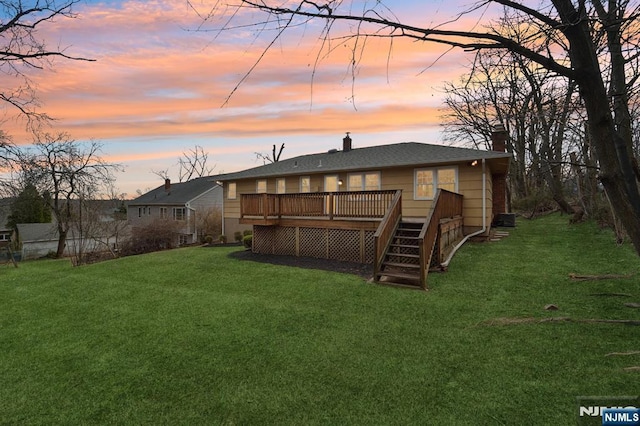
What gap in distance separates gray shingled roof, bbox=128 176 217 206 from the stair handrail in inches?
904

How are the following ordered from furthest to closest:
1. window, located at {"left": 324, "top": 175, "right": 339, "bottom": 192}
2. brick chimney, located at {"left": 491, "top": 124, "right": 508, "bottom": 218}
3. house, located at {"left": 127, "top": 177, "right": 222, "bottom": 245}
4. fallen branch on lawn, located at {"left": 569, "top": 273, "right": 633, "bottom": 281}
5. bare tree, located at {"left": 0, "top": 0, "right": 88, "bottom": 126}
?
house, located at {"left": 127, "top": 177, "right": 222, "bottom": 245}
brick chimney, located at {"left": 491, "top": 124, "right": 508, "bottom": 218}
window, located at {"left": 324, "top": 175, "right": 339, "bottom": 192}
fallen branch on lawn, located at {"left": 569, "top": 273, "right": 633, "bottom": 281}
bare tree, located at {"left": 0, "top": 0, "right": 88, "bottom": 126}

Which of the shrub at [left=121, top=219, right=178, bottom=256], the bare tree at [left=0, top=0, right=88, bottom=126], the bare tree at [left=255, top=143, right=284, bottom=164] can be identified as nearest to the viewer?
the bare tree at [left=0, top=0, right=88, bottom=126]

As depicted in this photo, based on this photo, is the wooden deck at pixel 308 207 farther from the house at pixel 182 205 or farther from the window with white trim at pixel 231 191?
the house at pixel 182 205

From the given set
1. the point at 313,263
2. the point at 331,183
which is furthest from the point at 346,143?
the point at 313,263

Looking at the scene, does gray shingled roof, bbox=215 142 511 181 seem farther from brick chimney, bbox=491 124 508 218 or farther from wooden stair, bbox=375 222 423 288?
wooden stair, bbox=375 222 423 288

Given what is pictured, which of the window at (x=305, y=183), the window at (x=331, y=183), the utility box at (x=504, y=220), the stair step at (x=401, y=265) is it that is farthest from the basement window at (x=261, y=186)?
the utility box at (x=504, y=220)

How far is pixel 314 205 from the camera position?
40.3 ft

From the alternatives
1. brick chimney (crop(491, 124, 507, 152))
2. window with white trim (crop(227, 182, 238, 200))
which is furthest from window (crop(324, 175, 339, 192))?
brick chimney (crop(491, 124, 507, 152))

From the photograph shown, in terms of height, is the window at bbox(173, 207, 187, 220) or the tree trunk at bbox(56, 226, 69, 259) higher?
the window at bbox(173, 207, 187, 220)

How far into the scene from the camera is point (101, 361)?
458 cm

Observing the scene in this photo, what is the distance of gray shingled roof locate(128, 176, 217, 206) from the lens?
30.7 m

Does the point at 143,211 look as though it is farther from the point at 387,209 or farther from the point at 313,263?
the point at 387,209

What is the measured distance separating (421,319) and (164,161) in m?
46.4

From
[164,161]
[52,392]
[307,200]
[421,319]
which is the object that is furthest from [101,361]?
[164,161]
